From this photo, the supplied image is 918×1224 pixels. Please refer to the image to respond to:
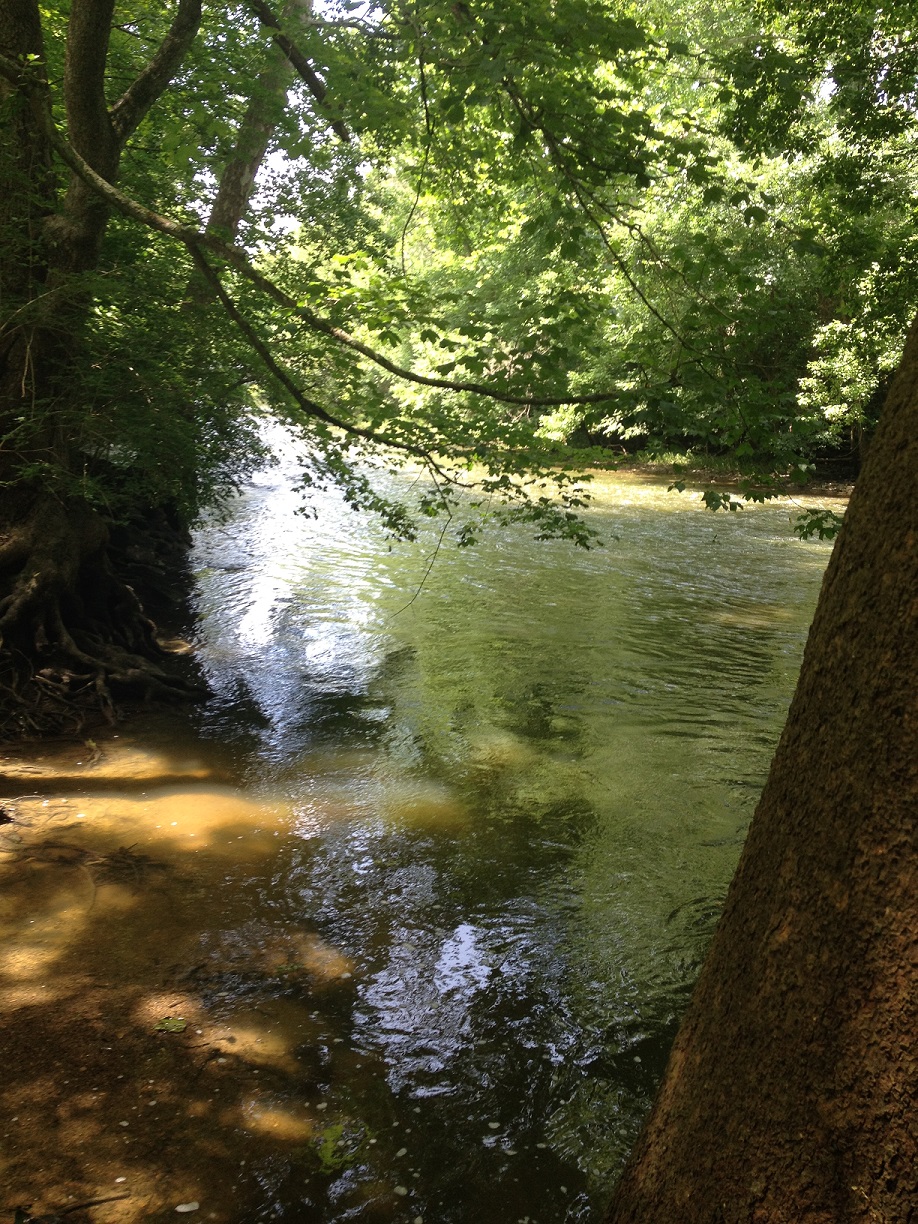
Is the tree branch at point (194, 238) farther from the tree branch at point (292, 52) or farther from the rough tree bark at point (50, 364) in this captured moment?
the tree branch at point (292, 52)

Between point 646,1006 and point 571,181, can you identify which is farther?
point 571,181

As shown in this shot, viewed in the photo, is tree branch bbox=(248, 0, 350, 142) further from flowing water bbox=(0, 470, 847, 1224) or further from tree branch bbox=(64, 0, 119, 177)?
flowing water bbox=(0, 470, 847, 1224)

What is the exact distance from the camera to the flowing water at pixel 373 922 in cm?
356

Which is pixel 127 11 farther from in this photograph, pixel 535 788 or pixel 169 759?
pixel 535 788

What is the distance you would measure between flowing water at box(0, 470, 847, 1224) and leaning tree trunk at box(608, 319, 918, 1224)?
156 centimetres

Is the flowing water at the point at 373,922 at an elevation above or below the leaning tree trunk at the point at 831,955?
below

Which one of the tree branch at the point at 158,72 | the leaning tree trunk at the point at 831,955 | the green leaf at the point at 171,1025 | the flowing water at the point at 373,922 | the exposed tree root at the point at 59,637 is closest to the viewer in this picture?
the leaning tree trunk at the point at 831,955

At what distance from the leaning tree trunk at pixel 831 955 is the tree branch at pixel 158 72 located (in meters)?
8.00

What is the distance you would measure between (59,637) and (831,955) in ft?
26.9

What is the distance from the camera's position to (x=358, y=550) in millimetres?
17500

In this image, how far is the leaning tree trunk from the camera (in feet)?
6.21

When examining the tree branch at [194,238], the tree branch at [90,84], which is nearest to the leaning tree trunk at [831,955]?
the tree branch at [194,238]

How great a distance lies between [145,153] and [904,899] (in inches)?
449

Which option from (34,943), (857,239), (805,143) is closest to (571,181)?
(857,239)
